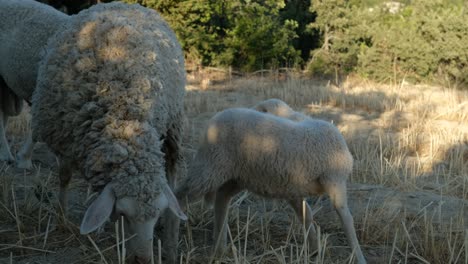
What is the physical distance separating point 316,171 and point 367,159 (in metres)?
2.42

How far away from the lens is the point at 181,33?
15.2m

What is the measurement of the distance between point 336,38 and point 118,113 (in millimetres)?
15144

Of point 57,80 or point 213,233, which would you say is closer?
point 57,80

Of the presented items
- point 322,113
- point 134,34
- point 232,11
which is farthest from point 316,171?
point 232,11

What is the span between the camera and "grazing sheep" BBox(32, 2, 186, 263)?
303 cm

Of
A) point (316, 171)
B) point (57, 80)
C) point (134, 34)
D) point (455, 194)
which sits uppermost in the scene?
point (134, 34)

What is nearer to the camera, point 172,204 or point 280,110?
point 172,204

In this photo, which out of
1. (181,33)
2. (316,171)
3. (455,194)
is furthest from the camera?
(181,33)

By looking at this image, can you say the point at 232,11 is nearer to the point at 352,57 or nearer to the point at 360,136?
the point at 352,57

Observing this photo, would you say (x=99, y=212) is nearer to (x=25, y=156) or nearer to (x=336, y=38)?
(x=25, y=156)

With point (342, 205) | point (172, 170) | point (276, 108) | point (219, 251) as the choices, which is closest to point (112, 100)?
point (172, 170)

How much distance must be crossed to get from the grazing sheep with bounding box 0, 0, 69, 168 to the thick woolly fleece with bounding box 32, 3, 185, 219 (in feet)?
2.45

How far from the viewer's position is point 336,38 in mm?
17609

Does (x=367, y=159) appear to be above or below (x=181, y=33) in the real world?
below
